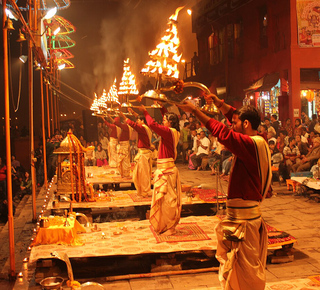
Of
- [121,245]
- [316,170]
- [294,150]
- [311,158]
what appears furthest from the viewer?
[294,150]

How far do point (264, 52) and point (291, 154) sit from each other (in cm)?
690

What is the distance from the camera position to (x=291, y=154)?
12375 mm

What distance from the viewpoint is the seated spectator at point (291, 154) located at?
1218cm

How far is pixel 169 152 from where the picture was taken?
6848 millimetres

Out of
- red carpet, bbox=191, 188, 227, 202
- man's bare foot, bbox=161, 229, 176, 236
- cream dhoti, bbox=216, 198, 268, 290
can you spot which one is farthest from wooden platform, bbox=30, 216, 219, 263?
cream dhoti, bbox=216, 198, 268, 290

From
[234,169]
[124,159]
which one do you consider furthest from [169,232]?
[124,159]

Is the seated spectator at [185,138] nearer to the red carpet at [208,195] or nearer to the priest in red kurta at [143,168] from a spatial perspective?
the red carpet at [208,195]

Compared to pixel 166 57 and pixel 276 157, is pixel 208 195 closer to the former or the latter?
pixel 276 157

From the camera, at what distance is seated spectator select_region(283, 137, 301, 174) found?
40.0 feet

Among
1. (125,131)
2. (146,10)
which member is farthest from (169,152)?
(146,10)

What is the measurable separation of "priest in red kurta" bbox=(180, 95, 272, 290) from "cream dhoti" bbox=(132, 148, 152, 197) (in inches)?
239

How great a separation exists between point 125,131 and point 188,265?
24.4 feet

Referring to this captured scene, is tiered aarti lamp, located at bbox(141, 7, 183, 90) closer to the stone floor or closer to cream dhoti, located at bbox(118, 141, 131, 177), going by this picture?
the stone floor

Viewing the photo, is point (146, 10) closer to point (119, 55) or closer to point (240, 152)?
point (119, 55)
